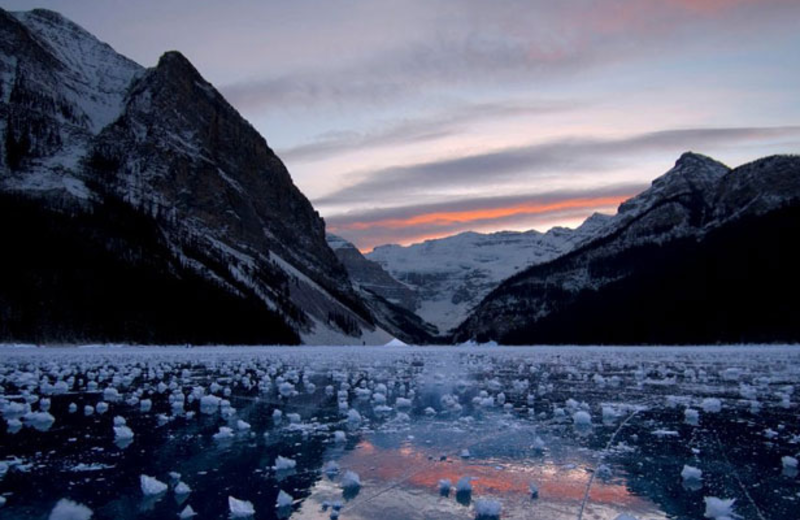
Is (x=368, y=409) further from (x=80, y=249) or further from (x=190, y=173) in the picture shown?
(x=190, y=173)

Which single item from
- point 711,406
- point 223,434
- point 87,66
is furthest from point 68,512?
point 87,66

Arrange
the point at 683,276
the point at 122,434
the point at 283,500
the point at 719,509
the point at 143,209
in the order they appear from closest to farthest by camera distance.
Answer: the point at 719,509 → the point at 283,500 → the point at 122,434 → the point at 683,276 → the point at 143,209

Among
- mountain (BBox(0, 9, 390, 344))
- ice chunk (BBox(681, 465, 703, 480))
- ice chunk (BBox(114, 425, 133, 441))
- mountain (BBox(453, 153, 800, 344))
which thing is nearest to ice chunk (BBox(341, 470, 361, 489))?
ice chunk (BBox(681, 465, 703, 480))

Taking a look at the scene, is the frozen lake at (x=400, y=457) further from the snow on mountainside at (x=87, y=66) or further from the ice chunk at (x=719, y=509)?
the snow on mountainside at (x=87, y=66)

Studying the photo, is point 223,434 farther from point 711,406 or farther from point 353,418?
point 711,406

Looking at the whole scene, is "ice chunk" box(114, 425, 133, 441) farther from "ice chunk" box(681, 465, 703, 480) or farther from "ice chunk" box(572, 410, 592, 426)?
"ice chunk" box(681, 465, 703, 480)

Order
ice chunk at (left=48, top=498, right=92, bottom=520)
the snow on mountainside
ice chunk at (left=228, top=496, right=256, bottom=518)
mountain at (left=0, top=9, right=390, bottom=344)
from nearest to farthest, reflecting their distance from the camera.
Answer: ice chunk at (left=48, top=498, right=92, bottom=520) → ice chunk at (left=228, top=496, right=256, bottom=518) → mountain at (left=0, top=9, right=390, bottom=344) → the snow on mountainside

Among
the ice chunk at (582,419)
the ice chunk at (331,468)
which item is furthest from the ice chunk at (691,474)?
the ice chunk at (331,468)
